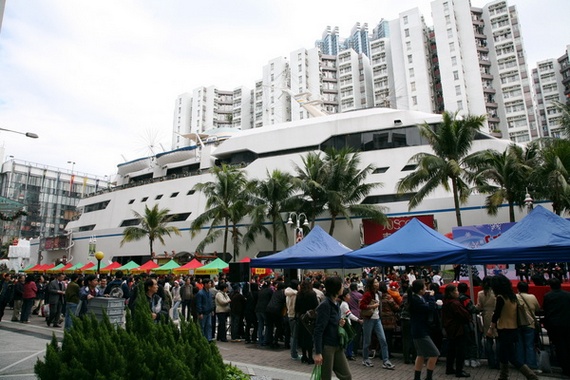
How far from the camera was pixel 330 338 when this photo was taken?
473 cm

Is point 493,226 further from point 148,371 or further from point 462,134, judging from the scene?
point 148,371

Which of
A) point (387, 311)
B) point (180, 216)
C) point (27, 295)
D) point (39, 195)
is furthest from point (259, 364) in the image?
point (39, 195)

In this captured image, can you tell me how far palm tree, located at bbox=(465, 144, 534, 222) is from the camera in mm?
21469

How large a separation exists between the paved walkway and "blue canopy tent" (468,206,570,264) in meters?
2.10

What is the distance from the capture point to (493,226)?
1939 centimetres

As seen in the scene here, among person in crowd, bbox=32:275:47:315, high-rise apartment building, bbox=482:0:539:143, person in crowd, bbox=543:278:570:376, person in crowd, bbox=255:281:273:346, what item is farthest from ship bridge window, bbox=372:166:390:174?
high-rise apartment building, bbox=482:0:539:143

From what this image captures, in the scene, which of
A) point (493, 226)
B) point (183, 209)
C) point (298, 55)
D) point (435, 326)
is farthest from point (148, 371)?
point (298, 55)

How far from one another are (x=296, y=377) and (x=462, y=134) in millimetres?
19071

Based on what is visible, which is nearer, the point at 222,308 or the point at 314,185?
the point at 222,308

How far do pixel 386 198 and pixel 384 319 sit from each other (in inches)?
831

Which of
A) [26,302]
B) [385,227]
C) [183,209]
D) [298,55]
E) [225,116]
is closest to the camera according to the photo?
[26,302]

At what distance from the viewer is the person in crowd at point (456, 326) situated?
22.6 ft

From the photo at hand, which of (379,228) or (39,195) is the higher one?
(39,195)

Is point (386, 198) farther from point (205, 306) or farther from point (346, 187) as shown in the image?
point (205, 306)
